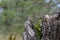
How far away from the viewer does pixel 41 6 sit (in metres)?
4.35

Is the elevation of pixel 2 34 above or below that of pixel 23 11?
below

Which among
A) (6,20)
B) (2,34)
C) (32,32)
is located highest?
(32,32)

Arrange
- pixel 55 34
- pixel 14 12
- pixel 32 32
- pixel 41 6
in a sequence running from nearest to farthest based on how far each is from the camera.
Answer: pixel 55 34
pixel 32 32
pixel 14 12
pixel 41 6

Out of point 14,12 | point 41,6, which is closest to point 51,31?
point 14,12

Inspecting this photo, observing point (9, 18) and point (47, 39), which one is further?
point (9, 18)

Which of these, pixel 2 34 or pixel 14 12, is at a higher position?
pixel 14 12

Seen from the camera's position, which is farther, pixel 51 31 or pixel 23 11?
pixel 23 11

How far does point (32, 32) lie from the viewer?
3.51 ft

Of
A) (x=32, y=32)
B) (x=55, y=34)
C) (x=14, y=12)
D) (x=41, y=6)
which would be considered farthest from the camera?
(x=41, y=6)

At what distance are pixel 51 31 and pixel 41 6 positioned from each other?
3.41m

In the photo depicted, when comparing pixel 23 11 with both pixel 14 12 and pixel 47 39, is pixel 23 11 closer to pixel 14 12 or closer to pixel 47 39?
pixel 14 12

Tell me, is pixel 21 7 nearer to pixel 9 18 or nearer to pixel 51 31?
pixel 9 18

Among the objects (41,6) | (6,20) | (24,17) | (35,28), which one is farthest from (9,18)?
(35,28)

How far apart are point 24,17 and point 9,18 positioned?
1.29 feet
